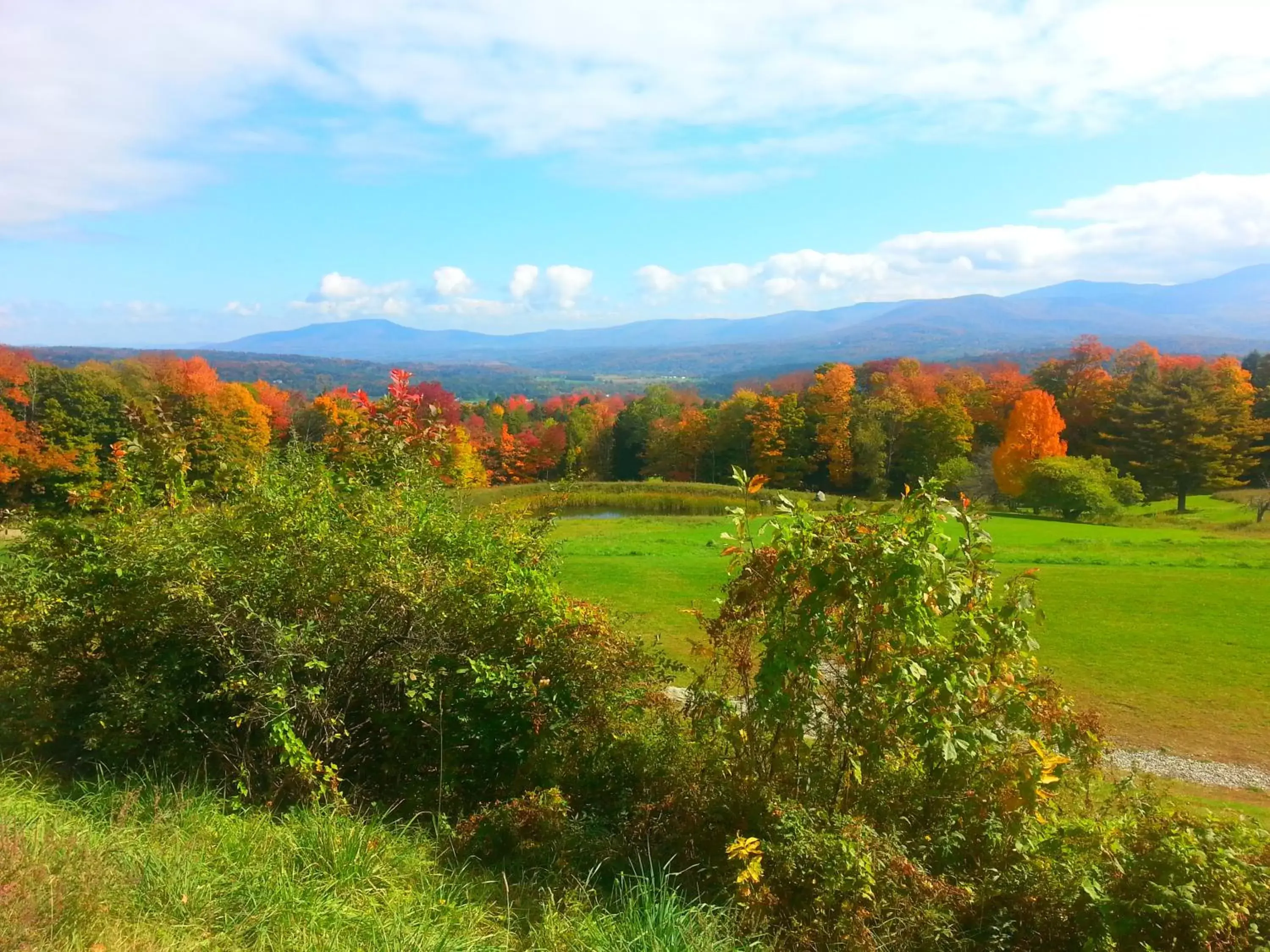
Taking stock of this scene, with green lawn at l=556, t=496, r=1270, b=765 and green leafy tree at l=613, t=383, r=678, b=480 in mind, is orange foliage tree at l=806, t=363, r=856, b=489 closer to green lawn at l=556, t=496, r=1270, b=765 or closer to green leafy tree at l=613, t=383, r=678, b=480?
green leafy tree at l=613, t=383, r=678, b=480

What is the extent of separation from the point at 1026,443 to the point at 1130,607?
31.8 m

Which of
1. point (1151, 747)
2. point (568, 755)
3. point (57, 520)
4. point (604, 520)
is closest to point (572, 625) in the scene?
point (568, 755)

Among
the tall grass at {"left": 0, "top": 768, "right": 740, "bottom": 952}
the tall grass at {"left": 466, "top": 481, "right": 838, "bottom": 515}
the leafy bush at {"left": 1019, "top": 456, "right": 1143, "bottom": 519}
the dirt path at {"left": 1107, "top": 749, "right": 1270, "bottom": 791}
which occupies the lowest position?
the tall grass at {"left": 466, "top": 481, "right": 838, "bottom": 515}

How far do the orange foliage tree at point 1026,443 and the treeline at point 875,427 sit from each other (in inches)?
4.2

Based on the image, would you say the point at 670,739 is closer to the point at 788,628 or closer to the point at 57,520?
the point at 788,628

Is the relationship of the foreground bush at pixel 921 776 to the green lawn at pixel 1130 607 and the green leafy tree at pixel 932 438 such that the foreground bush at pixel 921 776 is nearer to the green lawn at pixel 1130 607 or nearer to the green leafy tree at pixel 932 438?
the green lawn at pixel 1130 607

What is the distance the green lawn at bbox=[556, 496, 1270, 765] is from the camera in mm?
11695

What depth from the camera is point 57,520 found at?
21.1 ft

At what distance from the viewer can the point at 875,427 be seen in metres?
57.5

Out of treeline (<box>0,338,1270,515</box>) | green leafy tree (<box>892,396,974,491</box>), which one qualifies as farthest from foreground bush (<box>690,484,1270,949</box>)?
green leafy tree (<box>892,396,974,491</box>)

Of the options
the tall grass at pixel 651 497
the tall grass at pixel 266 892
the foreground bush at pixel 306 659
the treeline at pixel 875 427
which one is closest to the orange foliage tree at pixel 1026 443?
the treeline at pixel 875 427

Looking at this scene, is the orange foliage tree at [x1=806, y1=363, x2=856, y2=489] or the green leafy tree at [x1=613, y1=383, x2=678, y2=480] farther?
the green leafy tree at [x1=613, y1=383, x2=678, y2=480]

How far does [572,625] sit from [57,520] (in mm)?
→ 4655

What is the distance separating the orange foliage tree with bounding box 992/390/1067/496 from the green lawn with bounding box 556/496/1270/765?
34.4 ft
